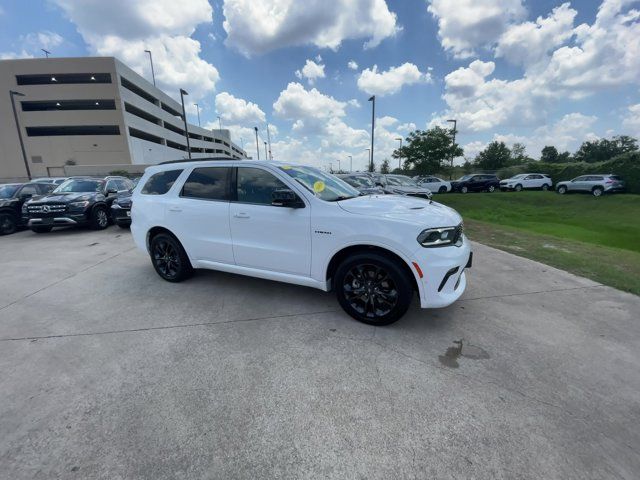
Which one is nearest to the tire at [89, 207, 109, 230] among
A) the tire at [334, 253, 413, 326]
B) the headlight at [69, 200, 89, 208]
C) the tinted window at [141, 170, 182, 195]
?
the headlight at [69, 200, 89, 208]

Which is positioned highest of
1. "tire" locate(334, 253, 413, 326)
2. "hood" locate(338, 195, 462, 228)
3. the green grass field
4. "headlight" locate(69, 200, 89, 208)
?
"hood" locate(338, 195, 462, 228)

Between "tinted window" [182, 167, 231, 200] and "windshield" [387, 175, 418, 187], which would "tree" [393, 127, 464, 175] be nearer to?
"windshield" [387, 175, 418, 187]

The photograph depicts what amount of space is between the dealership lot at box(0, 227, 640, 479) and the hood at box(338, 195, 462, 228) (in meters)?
1.18

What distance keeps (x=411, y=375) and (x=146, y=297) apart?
3718 mm

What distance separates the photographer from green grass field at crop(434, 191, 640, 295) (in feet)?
17.6

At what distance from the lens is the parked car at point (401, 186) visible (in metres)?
16.1

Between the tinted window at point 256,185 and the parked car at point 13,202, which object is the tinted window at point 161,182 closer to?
the tinted window at point 256,185

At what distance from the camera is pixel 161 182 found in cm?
466

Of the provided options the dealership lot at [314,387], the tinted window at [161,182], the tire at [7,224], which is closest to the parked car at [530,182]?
the dealership lot at [314,387]

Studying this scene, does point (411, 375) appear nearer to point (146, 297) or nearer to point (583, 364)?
point (583, 364)

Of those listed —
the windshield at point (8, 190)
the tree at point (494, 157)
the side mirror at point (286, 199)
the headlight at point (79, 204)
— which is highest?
the tree at point (494, 157)

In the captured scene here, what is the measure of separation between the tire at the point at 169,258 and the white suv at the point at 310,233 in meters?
0.02

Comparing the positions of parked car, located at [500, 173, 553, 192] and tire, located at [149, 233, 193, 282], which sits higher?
parked car, located at [500, 173, 553, 192]

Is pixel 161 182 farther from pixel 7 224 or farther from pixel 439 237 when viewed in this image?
pixel 7 224
